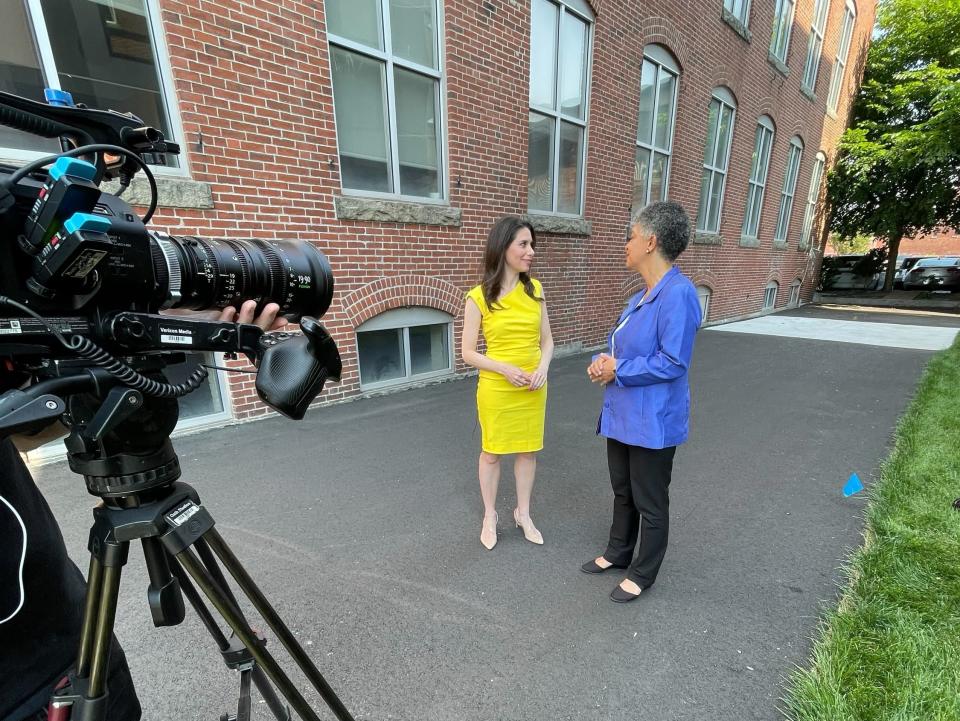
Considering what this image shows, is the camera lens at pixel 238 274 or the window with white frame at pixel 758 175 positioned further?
the window with white frame at pixel 758 175

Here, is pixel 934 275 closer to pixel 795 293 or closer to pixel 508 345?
pixel 795 293

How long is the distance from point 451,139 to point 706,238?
672 cm

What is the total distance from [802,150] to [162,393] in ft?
53.3

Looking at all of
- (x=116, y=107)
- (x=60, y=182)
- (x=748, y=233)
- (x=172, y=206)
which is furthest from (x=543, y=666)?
(x=748, y=233)

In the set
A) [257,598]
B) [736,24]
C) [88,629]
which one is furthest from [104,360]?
[736,24]

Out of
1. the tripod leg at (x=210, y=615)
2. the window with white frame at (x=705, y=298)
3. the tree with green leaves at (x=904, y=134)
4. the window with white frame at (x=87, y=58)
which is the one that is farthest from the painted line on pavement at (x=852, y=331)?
the tripod leg at (x=210, y=615)

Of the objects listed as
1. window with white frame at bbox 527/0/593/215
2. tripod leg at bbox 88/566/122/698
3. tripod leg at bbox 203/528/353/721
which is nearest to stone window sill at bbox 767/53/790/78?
window with white frame at bbox 527/0/593/215

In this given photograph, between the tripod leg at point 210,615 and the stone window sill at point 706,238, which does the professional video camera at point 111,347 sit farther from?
the stone window sill at point 706,238

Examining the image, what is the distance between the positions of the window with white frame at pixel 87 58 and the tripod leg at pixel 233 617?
3629 millimetres

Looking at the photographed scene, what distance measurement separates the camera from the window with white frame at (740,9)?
8878 mm

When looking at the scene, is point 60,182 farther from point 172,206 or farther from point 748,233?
point 748,233

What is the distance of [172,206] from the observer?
3412mm

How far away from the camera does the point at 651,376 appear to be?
1.91 metres

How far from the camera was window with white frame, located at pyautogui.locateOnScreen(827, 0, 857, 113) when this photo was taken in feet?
43.1
